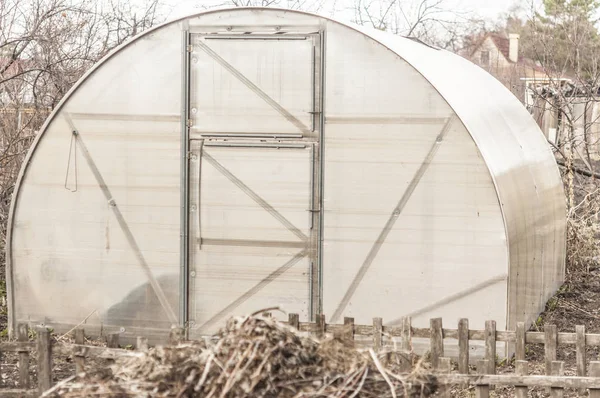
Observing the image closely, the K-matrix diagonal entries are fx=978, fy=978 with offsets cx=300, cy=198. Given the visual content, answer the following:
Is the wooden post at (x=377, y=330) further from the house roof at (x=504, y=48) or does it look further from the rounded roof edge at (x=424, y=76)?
the house roof at (x=504, y=48)

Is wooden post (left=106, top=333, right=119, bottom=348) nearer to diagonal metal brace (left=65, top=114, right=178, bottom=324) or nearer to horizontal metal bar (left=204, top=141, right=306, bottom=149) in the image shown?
diagonal metal brace (left=65, top=114, right=178, bottom=324)

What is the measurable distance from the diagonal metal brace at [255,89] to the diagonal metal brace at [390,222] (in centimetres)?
111

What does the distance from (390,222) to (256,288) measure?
1446 mm

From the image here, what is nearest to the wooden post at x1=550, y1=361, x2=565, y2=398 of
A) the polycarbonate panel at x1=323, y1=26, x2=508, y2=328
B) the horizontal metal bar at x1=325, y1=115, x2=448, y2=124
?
the polycarbonate panel at x1=323, y1=26, x2=508, y2=328

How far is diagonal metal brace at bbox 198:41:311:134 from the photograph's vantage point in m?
9.30

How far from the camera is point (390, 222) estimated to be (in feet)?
30.0

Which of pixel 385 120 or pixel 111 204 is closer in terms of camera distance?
pixel 385 120

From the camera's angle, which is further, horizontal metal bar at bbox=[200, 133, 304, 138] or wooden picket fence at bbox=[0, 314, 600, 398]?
horizontal metal bar at bbox=[200, 133, 304, 138]

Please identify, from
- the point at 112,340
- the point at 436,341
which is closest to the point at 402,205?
the point at 436,341

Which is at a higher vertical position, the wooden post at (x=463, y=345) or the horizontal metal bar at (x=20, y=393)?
the wooden post at (x=463, y=345)

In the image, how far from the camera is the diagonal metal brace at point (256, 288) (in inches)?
367

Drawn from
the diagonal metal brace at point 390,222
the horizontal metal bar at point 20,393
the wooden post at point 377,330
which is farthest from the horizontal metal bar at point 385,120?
the horizontal metal bar at point 20,393

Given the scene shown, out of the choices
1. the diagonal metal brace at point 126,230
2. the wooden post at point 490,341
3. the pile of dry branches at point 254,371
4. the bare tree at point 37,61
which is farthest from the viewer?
the bare tree at point 37,61

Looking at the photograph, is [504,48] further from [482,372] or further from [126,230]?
[482,372]
